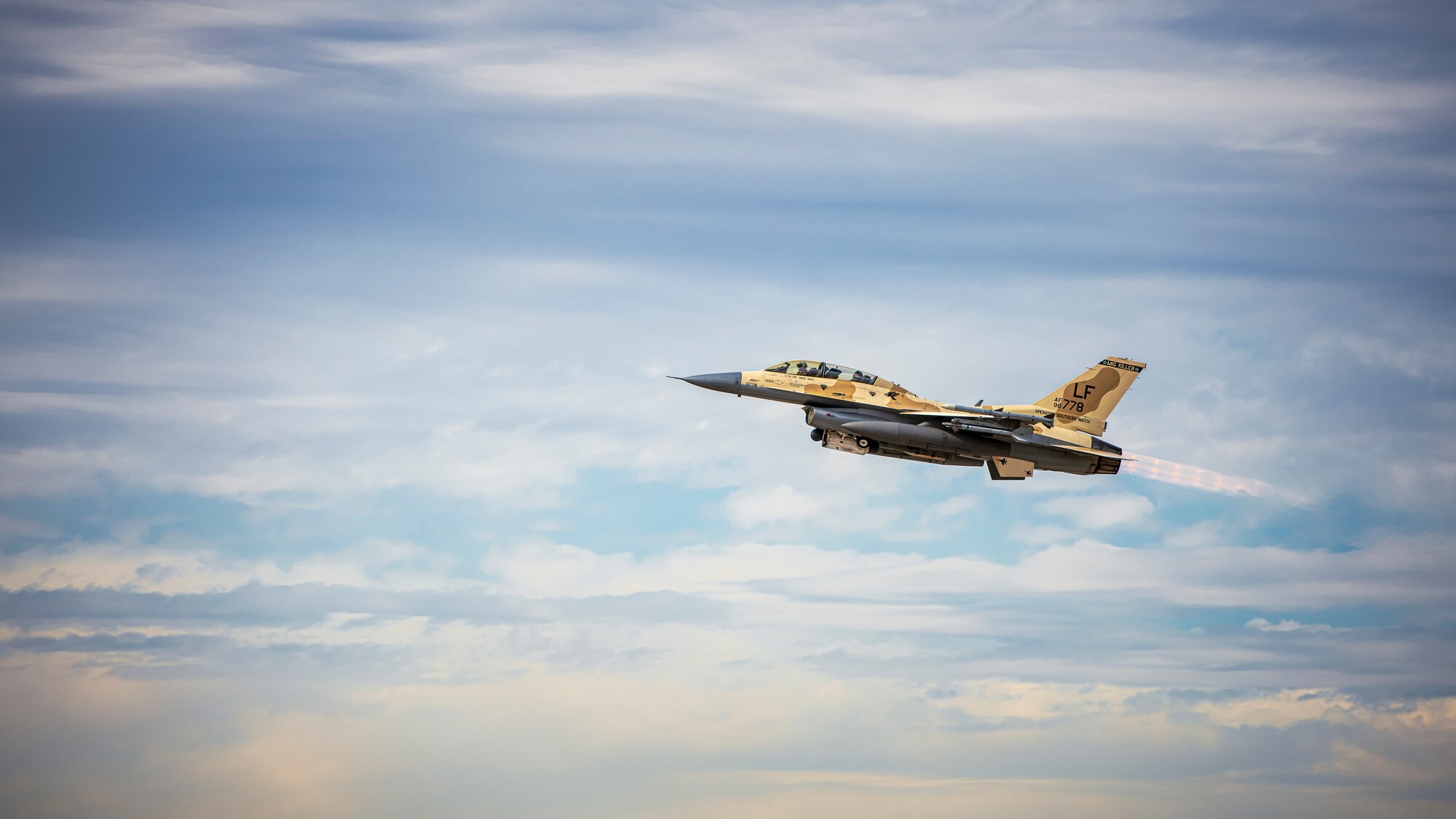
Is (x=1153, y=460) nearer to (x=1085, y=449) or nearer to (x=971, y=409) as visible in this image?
(x=1085, y=449)

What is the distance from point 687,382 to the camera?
8100 centimetres

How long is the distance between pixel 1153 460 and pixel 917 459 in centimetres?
2251

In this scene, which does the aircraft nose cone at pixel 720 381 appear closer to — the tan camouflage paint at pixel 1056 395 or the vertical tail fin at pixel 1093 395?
the tan camouflage paint at pixel 1056 395

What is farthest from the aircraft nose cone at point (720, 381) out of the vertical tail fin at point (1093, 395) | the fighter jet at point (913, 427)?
the vertical tail fin at point (1093, 395)

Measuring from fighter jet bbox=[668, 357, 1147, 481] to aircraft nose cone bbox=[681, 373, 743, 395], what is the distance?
0.05 meters

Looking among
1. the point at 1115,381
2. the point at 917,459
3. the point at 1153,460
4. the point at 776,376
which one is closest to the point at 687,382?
the point at 776,376

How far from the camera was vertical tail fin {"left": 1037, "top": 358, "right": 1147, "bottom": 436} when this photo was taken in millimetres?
87875

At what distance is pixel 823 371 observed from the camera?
82.5 m

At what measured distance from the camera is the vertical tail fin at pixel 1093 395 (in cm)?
8788

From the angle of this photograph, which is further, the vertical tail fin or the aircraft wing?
the vertical tail fin

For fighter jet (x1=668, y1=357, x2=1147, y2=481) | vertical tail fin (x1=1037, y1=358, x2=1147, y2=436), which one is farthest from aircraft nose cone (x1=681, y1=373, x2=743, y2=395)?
vertical tail fin (x1=1037, y1=358, x2=1147, y2=436)

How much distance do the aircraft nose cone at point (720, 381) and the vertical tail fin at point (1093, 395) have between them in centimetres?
2216

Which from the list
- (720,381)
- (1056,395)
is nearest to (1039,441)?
(1056,395)

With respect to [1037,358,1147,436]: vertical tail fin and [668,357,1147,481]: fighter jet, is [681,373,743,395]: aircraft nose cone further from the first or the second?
[1037,358,1147,436]: vertical tail fin
